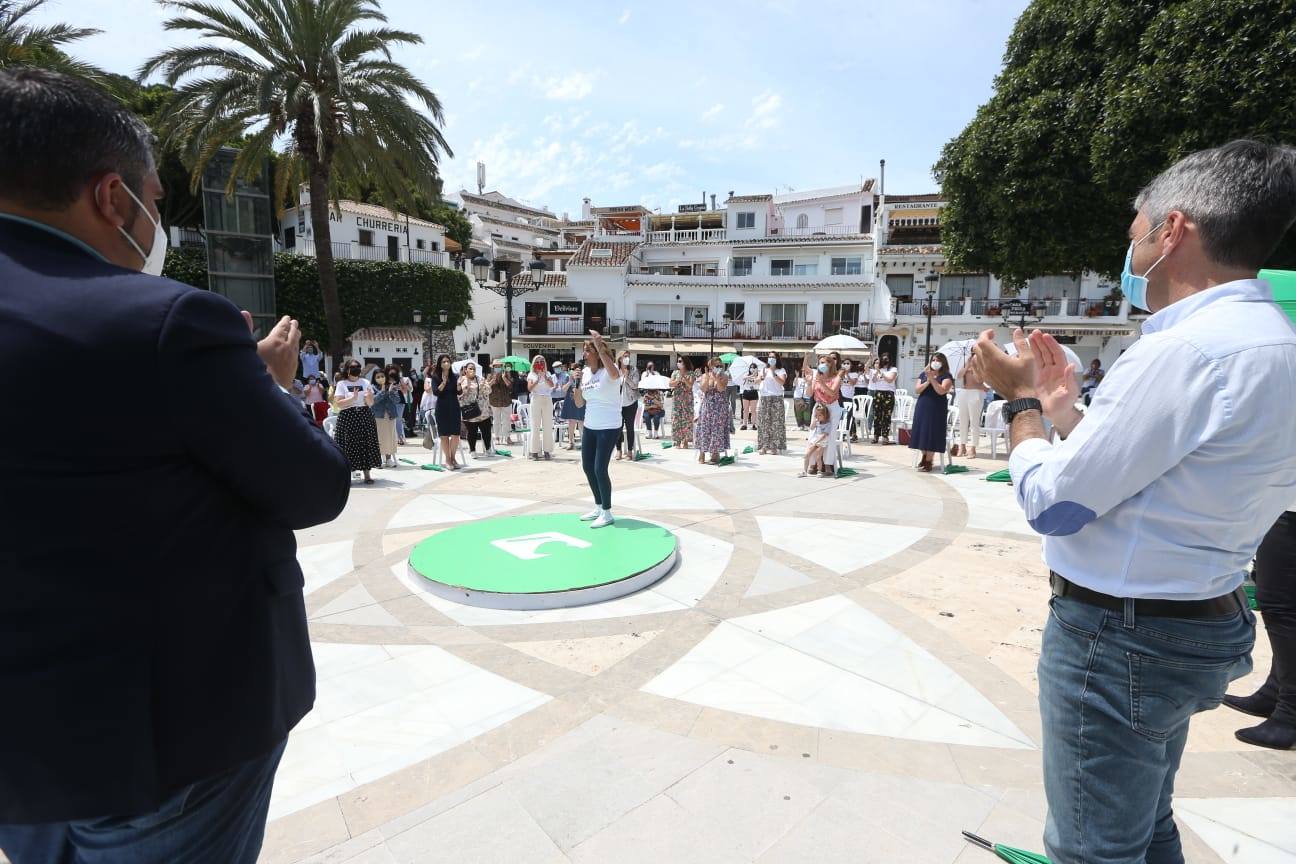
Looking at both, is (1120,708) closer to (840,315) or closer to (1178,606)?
(1178,606)

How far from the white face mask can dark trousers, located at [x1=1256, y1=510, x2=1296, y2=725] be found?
4.66 meters

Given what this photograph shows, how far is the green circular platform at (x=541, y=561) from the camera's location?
5.05 metres

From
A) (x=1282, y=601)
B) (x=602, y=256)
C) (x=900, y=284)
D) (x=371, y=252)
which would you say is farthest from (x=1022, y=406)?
(x=602, y=256)

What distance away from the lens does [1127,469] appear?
5.05 feet

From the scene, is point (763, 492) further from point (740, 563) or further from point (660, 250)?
point (660, 250)

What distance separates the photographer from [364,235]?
109 feet

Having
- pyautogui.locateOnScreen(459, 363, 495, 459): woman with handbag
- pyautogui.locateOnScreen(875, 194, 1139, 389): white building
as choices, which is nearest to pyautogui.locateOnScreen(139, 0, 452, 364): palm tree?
Result: pyautogui.locateOnScreen(459, 363, 495, 459): woman with handbag

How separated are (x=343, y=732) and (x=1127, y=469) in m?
3.52

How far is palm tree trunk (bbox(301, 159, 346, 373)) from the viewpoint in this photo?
15.1 metres

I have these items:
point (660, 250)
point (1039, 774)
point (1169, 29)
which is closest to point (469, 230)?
point (660, 250)

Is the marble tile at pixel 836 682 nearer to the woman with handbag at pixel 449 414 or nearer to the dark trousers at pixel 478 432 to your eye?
the woman with handbag at pixel 449 414

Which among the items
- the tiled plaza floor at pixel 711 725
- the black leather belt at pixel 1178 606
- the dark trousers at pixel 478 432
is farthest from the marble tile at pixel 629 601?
the dark trousers at pixel 478 432

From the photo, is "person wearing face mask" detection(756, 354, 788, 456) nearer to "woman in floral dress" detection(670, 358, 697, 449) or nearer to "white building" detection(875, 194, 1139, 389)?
"woman in floral dress" detection(670, 358, 697, 449)

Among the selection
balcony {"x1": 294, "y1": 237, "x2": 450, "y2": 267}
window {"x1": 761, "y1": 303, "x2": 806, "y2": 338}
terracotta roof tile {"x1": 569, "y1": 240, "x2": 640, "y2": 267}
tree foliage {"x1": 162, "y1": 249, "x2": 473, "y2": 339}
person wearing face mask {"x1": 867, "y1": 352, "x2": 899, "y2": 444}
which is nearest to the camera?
person wearing face mask {"x1": 867, "y1": 352, "x2": 899, "y2": 444}
